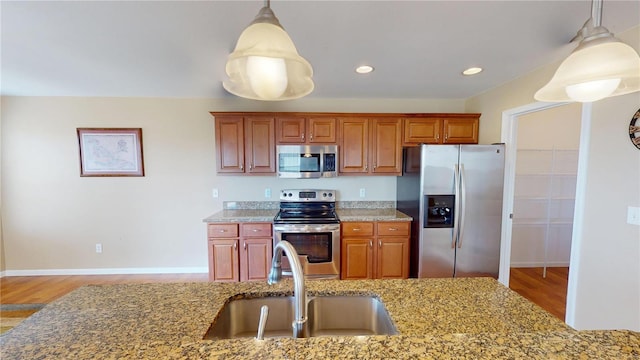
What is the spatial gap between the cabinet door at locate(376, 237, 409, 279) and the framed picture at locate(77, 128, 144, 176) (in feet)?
10.7

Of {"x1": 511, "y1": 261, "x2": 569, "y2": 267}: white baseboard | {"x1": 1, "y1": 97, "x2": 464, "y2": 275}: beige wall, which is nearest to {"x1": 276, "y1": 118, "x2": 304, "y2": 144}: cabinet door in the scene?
{"x1": 1, "y1": 97, "x2": 464, "y2": 275}: beige wall

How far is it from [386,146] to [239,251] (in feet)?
7.10

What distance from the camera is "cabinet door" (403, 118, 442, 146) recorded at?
315 cm

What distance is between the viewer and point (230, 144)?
3.06 metres

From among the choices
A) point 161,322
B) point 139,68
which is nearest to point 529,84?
point 161,322

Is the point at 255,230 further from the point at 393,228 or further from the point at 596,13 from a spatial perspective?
the point at 596,13

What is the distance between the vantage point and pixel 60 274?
338cm

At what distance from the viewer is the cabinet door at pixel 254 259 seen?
286cm

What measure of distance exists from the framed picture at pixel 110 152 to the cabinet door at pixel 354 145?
2.67 m

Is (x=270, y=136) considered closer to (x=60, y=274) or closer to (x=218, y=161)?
(x=218, y=161)

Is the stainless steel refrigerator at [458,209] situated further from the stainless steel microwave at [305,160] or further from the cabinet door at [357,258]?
the stainless steel microwave at [305,160]

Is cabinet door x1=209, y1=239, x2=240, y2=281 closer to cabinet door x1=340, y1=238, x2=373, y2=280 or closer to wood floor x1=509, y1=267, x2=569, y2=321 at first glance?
cabinet door x1=340, y1=238, x2=373, y2=280

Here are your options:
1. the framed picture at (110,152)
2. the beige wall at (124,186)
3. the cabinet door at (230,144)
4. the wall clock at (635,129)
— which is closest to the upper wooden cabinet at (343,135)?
the cabinet door at (230,144)

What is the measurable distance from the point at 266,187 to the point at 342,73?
1.77 meters
